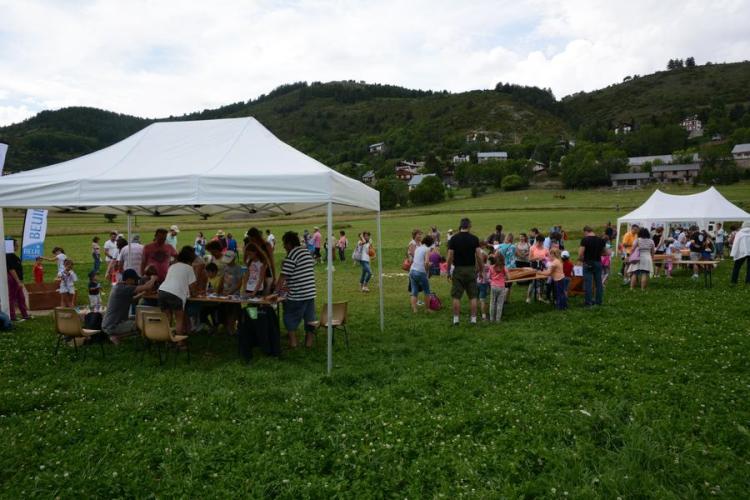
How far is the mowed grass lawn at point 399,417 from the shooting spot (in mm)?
3781

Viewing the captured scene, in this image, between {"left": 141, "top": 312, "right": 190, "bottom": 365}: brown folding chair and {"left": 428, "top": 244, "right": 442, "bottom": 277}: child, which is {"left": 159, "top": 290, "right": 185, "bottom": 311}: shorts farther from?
{"left": 428, "top": 244, "right": 442, "bottom": 277}: child

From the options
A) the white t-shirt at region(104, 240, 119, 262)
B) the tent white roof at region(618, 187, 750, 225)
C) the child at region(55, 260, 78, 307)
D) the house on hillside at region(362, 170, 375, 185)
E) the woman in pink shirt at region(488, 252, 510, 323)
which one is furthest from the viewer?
the house on hillside at region(362, 170, 375, 185)

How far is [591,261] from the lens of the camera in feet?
33.1

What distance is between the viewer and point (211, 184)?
6.22m

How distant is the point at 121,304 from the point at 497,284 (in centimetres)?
682

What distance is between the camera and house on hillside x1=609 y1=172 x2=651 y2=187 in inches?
3679

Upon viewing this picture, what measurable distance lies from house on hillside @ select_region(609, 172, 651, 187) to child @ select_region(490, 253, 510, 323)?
95.7 m

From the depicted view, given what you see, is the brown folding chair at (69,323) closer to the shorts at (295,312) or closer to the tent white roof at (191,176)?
the tent white roof at (191,176)

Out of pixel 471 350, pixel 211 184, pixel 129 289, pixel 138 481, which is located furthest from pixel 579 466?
pixel 129 289

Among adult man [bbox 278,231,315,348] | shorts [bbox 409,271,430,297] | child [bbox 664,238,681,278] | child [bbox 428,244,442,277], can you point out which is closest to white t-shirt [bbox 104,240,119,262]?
child [bbox 428,244,442,277]

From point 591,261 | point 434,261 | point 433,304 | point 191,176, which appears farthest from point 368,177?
point 191,176

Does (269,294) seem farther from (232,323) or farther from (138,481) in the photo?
(138,481)

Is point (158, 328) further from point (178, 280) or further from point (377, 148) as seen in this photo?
point (377, 148)

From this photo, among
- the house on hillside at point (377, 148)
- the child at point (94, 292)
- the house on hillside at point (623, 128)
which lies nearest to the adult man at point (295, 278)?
the child at point (94, 292)
